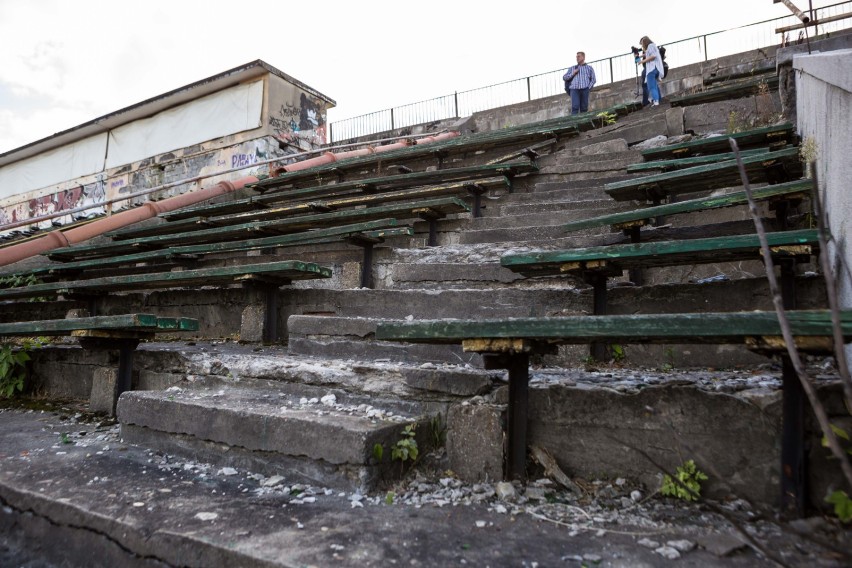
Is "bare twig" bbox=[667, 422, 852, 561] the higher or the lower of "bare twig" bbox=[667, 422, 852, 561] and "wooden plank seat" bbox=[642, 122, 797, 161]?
the lower

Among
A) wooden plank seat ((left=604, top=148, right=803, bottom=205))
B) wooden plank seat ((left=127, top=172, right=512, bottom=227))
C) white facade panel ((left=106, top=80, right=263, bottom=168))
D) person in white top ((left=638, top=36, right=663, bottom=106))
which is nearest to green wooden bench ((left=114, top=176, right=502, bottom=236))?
wooden plank seat ((left=127, top=172, right=512, bottom=227))

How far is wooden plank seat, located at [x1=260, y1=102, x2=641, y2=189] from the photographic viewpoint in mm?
7566

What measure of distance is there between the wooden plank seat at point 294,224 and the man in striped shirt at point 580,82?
6100 millimetres

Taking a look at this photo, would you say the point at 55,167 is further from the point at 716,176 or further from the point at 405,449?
the point at 716,176

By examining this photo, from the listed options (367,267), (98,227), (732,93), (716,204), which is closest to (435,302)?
(367,267)

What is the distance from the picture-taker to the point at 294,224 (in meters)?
5.34

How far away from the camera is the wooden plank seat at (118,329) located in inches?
117

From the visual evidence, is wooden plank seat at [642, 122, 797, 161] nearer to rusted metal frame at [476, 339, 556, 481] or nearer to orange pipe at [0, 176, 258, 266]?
rusted metal frame at [476, 339, 556, 481]

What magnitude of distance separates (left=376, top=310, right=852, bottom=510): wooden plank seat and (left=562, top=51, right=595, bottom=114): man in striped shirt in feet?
30.0

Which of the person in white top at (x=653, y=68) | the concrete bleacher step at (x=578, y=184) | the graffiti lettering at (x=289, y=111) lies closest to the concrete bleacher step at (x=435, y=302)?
the concrete bleacher step at (x=578, y=184)

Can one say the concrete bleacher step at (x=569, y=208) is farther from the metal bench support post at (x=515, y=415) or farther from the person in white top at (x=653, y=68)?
the person in white top at (x=653, y=68)

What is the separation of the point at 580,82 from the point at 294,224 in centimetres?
709

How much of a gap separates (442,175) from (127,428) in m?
4.65

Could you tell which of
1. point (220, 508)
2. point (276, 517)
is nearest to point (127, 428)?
point (220, 508)
